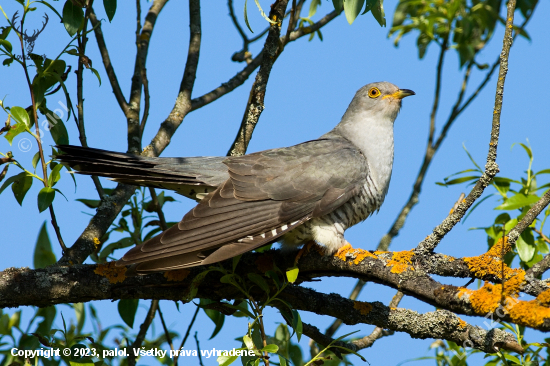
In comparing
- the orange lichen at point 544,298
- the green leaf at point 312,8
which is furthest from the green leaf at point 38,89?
the orange lichen at point 544,298

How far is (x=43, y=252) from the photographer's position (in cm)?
346

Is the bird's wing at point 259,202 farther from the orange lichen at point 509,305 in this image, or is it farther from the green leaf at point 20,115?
the orange lichen at point 509,305

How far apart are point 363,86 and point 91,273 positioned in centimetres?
262

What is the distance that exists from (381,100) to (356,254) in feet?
5.58

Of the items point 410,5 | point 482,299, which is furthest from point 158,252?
point 410,5

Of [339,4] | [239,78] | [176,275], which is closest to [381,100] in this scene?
[239,78]

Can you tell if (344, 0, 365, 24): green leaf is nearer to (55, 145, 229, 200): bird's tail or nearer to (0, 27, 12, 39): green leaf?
(55, 145, 229, 200): bird's tail

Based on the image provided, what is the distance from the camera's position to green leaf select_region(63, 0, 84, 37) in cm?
295

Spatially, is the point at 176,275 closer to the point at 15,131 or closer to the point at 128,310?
the point at 128,310

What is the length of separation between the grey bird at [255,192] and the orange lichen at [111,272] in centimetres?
16

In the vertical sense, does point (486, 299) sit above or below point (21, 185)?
below

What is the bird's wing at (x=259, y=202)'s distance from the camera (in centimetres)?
283

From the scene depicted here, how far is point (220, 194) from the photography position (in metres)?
3.23

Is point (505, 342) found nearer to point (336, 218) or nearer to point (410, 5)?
point (336, 218)
